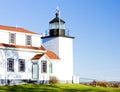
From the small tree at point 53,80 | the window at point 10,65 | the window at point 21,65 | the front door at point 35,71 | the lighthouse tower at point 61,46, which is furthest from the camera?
the lighthouse tower at point 61,46

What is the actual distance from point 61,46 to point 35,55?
5252 mm

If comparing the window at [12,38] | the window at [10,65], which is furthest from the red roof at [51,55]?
the window at [10,65]

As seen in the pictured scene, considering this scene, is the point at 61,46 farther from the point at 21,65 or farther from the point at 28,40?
the point at 21,65

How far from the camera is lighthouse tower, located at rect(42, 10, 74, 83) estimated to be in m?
50.9

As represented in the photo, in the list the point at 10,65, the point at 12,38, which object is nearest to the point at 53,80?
the point at 10,65

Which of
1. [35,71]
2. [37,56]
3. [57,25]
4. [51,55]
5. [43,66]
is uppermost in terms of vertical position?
[57,25]

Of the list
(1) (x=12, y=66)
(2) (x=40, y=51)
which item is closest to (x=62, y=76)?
(2) (x=40, y=51)

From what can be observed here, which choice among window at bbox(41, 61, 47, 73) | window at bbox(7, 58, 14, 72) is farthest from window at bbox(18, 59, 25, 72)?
window at bbox(41, 61, 47, 73)

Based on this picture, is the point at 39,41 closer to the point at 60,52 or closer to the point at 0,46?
the point at 60,52

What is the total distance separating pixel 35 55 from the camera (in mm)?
47406

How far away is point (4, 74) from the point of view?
145 feet

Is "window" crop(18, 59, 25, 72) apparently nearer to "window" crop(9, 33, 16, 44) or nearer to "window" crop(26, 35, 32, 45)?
"window" crop(9, 33, 16, 44)

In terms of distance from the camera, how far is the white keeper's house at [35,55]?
147 feet

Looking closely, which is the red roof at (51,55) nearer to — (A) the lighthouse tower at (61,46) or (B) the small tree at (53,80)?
(A) the lighthouse tower at (61,46)
